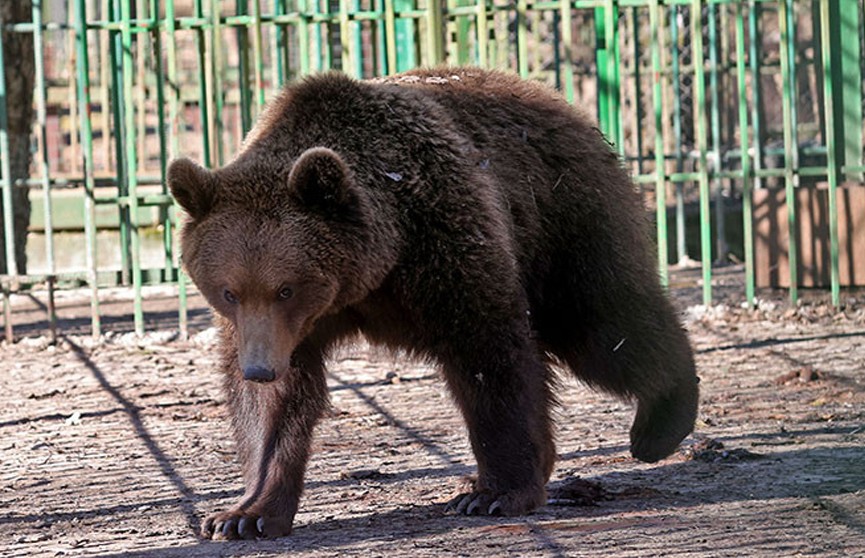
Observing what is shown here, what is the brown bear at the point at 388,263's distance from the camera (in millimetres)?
4695

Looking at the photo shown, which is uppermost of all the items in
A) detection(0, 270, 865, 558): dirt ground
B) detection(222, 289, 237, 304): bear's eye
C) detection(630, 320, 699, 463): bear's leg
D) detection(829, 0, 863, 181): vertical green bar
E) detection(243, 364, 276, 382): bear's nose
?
detection(829, 0, 863, 181): vertical green bar

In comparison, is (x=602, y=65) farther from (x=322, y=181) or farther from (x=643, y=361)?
(x=322, y=181)

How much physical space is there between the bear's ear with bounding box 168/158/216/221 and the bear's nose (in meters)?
0.70

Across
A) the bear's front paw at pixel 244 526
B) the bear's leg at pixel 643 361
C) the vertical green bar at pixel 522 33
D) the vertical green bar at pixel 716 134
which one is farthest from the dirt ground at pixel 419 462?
the vertical green bar at pixel 716 134

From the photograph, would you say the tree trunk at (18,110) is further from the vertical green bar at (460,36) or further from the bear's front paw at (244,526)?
the bear's front paw at (244,526)

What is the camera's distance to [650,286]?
5770 millimetres

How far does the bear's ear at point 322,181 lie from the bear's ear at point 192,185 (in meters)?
0.30

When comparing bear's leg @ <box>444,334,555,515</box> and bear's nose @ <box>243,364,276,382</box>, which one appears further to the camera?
bear's leg @ <box>444,334,555,515</box>

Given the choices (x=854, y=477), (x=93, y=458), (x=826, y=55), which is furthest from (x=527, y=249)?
(x=826, y=55)

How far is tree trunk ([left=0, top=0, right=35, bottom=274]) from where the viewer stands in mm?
11078

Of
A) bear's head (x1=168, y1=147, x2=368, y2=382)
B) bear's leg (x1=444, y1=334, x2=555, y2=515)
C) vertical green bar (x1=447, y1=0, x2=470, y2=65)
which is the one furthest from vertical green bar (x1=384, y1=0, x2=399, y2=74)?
bear's leg (x1=444, y1=334, x2=555, y2=515)

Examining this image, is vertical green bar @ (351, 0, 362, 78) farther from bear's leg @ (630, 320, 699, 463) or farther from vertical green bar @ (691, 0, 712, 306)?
bear's leg @ (630, 320, 699, 463)

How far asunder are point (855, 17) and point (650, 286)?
5.66 metres

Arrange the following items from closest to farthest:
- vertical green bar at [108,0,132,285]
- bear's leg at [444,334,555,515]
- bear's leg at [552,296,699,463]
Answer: bear's leg at [444,334,555,515] < bear's leg at [552,296,699,463] < vertical green bar at [108,0,132,285]
